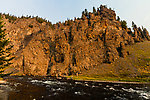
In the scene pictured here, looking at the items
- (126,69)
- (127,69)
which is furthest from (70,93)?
(127,69)

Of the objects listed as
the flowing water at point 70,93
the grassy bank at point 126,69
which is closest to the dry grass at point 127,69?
the grassy bank at point 126,69

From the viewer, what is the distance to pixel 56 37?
113375 mm

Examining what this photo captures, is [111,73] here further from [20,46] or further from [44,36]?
[20,46]

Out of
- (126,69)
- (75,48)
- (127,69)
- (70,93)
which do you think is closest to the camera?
(70,93)

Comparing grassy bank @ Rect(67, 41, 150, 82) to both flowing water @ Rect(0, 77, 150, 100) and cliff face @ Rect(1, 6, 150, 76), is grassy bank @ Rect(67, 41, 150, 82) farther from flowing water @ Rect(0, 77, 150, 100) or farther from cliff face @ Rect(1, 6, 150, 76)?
flowing water @ Rect(0, 77, 150, 100)

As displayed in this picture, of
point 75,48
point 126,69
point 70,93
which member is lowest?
point 70,93

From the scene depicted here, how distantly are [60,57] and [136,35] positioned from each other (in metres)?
89.2

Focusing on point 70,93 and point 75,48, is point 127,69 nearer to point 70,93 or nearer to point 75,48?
point 75,48

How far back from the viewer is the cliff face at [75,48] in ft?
303

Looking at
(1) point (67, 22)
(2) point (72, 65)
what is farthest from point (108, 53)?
(1) point (67, 22)

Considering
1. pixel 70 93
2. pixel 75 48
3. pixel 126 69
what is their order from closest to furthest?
pixel 70 93 < pixel 126 69 < pixel 75 48

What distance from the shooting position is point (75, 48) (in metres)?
99.2

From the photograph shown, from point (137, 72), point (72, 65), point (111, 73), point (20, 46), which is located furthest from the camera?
point (20, 46)

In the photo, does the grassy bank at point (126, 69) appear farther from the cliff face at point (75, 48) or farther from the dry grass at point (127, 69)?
the cliff face at point (75, 48)
